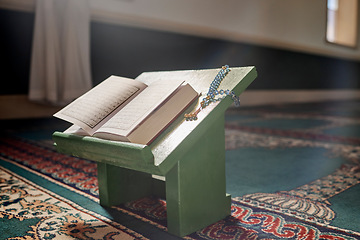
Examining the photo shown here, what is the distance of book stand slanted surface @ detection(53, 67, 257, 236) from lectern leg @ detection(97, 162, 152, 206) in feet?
0.47

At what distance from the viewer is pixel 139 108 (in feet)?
3.46

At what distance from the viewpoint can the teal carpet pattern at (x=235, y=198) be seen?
1048 mm

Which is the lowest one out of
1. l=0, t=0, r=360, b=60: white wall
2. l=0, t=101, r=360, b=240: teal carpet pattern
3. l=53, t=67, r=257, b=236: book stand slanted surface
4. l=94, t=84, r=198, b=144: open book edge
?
l=0, t=101, r=360, b=240: teal carpet pattern

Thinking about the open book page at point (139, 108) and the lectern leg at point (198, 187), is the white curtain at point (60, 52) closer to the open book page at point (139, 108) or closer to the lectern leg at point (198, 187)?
the open book page at point (139, 108)

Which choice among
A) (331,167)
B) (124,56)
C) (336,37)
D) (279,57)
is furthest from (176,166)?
(336,37)

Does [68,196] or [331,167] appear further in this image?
[331,167]

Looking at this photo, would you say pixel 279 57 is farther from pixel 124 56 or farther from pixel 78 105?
pixel 78 105

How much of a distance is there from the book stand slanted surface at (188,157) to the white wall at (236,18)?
2963 millimetres

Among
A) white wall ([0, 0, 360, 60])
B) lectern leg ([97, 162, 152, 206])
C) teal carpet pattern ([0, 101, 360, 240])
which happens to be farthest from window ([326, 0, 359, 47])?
lectern leg ([97, 162, 152, 206])

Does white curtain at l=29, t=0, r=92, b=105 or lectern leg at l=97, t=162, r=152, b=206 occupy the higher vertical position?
white curtain at l=29, t=0, r=92, b=105

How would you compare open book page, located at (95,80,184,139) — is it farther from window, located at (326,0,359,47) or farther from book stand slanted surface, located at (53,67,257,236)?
window, located at (326,0,359,47)

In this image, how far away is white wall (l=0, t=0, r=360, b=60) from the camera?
4.13m

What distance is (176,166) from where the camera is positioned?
38.4 inches

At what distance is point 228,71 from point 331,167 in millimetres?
981
